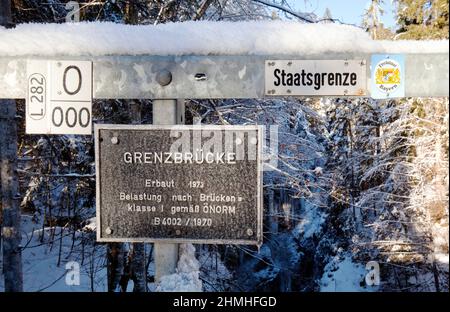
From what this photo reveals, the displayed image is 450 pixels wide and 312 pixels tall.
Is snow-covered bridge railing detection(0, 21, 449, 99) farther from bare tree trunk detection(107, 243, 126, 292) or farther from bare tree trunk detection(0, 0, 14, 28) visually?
bare tree trunk detection(107, 243, 126, 292)

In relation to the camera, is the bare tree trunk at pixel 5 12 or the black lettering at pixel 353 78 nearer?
the black lettering at pixel 353 78

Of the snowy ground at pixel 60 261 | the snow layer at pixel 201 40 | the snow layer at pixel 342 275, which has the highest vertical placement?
the snow layer at pixel 201 40

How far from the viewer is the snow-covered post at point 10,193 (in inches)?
142

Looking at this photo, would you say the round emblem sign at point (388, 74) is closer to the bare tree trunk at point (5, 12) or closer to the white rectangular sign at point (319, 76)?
the white rectangular sign at point (319, 76)

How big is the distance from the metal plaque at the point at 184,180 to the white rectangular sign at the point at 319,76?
32 centimetres

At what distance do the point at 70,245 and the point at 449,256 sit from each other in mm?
4213

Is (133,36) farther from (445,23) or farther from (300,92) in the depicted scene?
(445,23)

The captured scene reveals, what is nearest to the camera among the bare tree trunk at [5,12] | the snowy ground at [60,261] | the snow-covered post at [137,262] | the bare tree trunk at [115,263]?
the bare tree trunk at [5,12]

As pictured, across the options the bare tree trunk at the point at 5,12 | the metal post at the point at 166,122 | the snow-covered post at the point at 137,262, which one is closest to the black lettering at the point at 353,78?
the metal post at the point at 166,122

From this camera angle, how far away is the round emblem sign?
243 cm

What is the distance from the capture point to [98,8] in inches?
178

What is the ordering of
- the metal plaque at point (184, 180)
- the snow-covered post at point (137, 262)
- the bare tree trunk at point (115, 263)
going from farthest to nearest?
1. the bare tree trunk at point (115, 263)
2. the snow-covered post at point (137, 262)
3. the metal plaque at point (184, 180)
